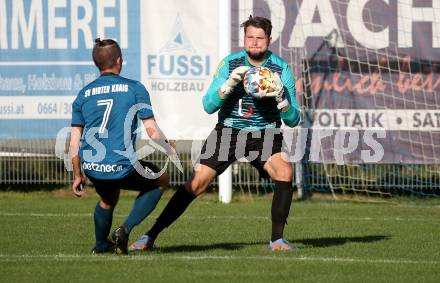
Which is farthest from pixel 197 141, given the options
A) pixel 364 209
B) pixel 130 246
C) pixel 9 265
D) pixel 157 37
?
pixel 9 265

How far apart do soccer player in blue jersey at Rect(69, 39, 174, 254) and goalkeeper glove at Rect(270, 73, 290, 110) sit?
973mm

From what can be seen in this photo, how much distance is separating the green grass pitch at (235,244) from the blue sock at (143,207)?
28 centimetres

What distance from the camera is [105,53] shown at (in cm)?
753

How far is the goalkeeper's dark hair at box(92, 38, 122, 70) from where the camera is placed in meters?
7.52

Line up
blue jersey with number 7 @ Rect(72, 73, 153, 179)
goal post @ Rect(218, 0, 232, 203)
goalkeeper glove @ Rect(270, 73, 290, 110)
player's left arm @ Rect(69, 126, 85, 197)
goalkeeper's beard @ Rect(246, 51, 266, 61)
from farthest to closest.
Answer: goal post @ Rect(218, 0, 232, 203) < goalkeeper's beard @ Rect(246, 51, 266, 61) < goalkeeper glove @ Rect(270, 73, 290, 110) < player's left arm @ Rect(69, 126, 85, 197) < blue jersey with number 7 @ Rect(72, 73, 153, 179)

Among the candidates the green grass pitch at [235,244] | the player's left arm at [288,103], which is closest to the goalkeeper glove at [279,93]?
the player's left arm at [288,103]

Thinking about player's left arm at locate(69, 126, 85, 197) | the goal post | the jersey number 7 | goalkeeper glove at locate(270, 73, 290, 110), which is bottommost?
player's left arm at locate(69, 126, 85, 197)

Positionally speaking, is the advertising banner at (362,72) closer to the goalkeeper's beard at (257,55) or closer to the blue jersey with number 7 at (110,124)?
the goalkeeper's beard at (257,55)

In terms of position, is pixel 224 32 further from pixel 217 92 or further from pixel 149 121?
pixel 149 121

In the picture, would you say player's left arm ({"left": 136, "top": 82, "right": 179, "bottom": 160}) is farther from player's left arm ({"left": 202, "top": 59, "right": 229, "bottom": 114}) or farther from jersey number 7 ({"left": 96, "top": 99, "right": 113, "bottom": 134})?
player's left arm ({"left": 202, "top": 59, "right": 229, "bottom": 114})

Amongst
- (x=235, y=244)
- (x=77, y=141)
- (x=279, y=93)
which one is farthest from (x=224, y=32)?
(x=77, y=141)

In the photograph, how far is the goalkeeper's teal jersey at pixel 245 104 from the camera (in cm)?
815

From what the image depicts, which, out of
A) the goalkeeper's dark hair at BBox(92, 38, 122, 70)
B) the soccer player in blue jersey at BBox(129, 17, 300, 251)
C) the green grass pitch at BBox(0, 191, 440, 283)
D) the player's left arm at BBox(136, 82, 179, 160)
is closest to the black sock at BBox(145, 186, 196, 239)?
the soccer player in blue jersey at BBox(129, 17, 300, 251)

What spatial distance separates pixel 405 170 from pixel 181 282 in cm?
785
